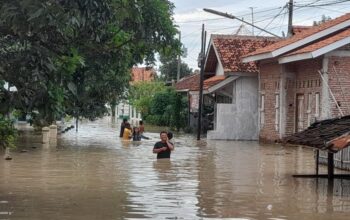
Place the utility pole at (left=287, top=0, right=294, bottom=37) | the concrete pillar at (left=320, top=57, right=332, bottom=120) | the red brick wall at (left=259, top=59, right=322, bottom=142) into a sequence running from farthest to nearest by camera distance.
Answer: the utility pole at (left=287, top=0, right=294, bottom=37), the red brick wall at (left=259, top=59, right=322, bottom=142), the concrete pillar at (left=320, top=57, right=332, bottom=120)

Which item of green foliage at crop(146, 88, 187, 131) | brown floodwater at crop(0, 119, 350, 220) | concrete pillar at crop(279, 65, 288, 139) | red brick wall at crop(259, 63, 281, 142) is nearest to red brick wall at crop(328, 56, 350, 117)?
concrete pillar at crop(279, 65, 288, 139)

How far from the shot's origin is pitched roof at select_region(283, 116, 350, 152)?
13102 mm

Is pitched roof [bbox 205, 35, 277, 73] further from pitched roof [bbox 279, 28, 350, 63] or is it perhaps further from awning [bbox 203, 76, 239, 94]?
pitched roof [bbox 279, 28, 350, 63]

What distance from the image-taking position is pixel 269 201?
490 inches

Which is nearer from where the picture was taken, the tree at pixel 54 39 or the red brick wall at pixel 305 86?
the tree at pixel 54 39

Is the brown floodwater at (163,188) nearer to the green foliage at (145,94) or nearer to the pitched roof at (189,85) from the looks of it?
the pitched roof at (189,85)

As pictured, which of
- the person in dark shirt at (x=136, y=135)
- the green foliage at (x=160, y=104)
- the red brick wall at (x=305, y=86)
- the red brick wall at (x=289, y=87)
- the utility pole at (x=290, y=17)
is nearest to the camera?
the red brick wall at (x=305, y=86)

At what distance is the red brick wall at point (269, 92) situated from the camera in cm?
3250

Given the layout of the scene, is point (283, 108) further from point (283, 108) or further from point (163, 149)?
point (163, 149)

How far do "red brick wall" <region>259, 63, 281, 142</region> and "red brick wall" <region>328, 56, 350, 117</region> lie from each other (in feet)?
14.6

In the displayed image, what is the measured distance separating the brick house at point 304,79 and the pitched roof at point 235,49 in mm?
1359

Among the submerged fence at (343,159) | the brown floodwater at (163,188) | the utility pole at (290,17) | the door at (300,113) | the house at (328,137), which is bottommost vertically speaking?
the brown floodwater at (163,188)

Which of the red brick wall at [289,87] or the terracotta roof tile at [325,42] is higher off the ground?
the terracotta roof tile at [325,42]

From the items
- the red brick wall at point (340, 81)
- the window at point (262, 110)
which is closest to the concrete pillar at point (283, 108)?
the window at point (262, 110)
